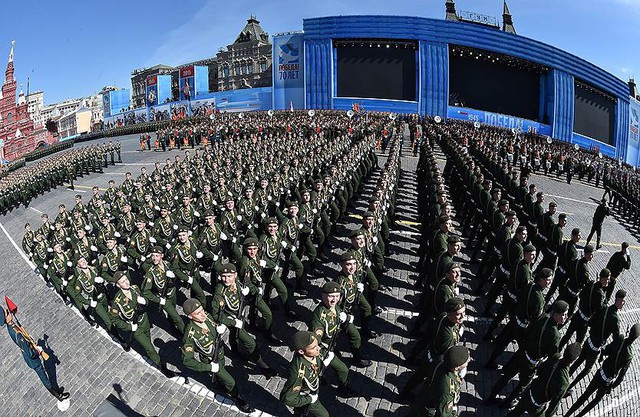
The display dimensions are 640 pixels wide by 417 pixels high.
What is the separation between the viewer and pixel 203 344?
5.46 meters

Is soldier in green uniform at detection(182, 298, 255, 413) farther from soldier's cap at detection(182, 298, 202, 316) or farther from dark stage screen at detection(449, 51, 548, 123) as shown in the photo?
dark stage screen at detection(449, 51, 548, 123)

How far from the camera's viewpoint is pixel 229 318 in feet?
Answer: 20.1

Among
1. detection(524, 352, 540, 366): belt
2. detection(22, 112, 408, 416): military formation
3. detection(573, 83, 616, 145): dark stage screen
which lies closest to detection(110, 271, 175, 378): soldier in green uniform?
detection(22, 112, 408, 416): military formation

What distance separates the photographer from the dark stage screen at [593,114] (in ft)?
176

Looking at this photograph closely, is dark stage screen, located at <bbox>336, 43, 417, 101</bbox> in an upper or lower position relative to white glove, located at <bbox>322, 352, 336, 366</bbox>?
upper

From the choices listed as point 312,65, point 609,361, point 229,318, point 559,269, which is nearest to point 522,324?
point 609,361

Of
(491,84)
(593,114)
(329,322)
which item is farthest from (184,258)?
(593,114)

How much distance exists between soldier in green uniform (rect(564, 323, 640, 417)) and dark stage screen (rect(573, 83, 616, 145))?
57845mm

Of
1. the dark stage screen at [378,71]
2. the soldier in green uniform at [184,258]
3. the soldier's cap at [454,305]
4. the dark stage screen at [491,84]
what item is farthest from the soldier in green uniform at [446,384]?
the dark stage screen at [491,84]

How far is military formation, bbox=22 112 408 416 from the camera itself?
5.52m

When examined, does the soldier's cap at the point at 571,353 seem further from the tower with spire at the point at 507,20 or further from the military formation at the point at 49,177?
the tower with spire at the point at 507,20

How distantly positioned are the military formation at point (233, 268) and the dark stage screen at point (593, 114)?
169 ft

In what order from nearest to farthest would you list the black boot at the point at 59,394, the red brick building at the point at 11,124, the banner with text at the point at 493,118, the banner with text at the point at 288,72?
1. the black boot at the point at 59,394
2. the banner with text at the point at 493,118
3. the banner with text at the point at 288,72
4. the red brick building at the point at 11,124

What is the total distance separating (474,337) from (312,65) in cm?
4623
